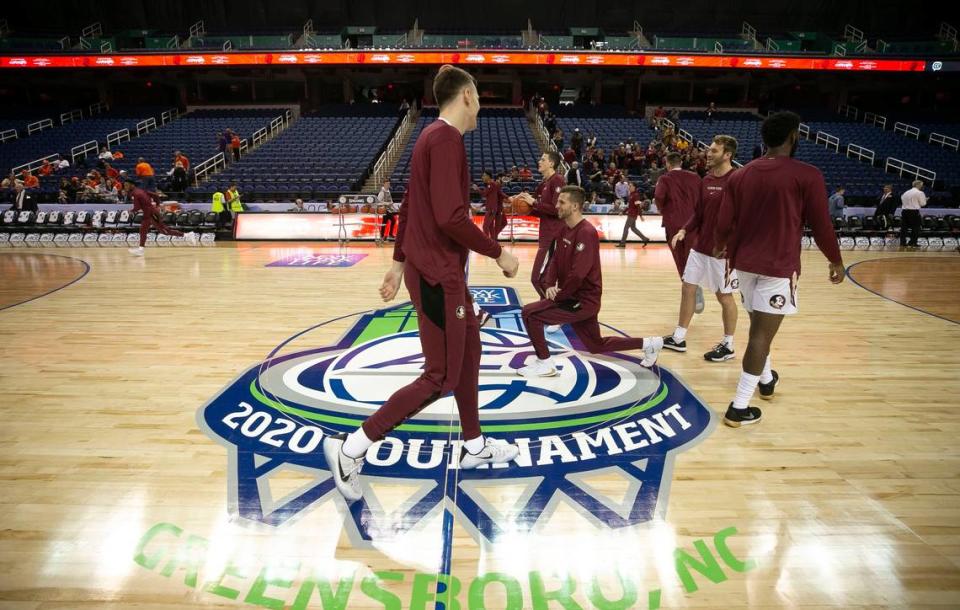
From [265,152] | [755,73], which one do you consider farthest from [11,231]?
[755,73]

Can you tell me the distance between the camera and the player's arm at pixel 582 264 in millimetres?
4090

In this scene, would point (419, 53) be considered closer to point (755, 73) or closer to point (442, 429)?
point (755, 73)

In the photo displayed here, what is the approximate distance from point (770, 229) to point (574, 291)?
144cm

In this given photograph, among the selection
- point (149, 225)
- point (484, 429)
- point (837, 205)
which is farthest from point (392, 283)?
point (837, 205)

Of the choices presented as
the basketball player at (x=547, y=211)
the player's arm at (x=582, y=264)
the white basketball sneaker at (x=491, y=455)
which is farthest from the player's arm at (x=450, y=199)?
the basketball player at (x=547, y=211)

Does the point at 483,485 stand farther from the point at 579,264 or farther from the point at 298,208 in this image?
the point at 298,208

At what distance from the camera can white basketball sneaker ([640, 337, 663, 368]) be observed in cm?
446

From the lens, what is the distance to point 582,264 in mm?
4102

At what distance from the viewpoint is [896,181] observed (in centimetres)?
1725

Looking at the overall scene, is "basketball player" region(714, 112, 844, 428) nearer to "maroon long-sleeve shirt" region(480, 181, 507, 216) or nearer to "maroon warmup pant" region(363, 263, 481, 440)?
"maroon warmup pant" region(363, 263, 481, 440)

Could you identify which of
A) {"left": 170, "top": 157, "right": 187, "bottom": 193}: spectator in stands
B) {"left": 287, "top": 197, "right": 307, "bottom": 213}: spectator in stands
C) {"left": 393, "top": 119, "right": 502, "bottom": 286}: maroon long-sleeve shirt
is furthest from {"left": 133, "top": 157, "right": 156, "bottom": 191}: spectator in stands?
{"left": 393, "top": 119, "right": 502, "bottom": 286}: maroon long-sleeve shirt

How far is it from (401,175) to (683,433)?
14909mm

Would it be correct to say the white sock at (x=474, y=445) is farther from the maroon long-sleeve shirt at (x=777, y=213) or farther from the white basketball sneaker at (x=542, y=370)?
the maroon long-sleeve shirt at (x=777, y=213)

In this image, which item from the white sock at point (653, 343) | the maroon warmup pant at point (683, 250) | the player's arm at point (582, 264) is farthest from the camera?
the maroon warmup pant at point (683, 250)
